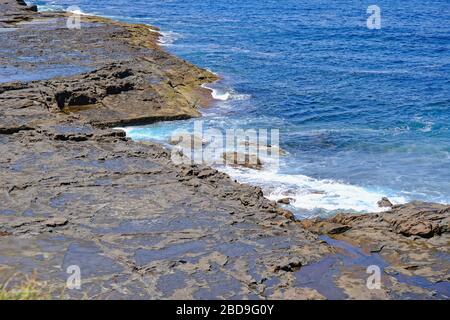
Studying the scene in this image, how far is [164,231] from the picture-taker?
1438cm

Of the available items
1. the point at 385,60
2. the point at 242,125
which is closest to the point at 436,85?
the point at 385,60

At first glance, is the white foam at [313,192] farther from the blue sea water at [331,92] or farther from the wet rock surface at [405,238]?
the wet rock surface at [405,238]

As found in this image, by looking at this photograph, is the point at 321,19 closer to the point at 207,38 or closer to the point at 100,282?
the point at 207,38

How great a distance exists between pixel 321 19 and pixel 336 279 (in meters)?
51.5

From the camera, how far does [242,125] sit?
2884 cm

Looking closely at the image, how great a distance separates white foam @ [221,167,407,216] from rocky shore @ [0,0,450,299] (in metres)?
2.25

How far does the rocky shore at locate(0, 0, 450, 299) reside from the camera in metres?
12.2

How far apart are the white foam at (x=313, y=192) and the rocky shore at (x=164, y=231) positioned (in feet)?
7.40

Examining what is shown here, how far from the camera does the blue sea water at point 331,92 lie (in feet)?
72.6
